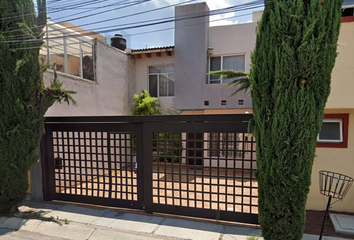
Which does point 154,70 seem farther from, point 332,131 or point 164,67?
point 332,131

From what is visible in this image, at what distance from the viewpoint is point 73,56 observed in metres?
7.80

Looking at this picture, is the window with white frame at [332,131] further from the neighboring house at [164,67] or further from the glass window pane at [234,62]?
the glass window pane at [234,62]

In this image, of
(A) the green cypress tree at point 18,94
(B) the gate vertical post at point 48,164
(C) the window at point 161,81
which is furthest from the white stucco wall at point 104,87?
(A) the green cypress tree at point 18,94

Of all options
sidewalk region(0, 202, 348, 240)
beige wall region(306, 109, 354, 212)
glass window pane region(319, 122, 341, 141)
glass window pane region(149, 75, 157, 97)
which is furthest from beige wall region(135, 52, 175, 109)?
beige wall region(306, 109, 354, 212)

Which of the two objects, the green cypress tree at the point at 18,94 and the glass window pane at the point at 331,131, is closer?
the green cypress tree at the point at 18,94

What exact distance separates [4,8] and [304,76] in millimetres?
5753

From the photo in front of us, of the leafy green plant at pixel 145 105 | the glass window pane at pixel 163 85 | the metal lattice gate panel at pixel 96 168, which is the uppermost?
the glass window pane at pixel 163 85

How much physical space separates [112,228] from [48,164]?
272 centimetres

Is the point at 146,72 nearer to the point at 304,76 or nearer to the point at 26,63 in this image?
the point at 26,63

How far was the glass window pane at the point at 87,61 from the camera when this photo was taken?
8250mm

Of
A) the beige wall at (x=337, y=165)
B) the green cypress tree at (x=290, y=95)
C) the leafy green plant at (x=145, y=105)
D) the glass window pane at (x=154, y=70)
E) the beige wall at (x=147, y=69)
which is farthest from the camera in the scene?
the glass window pane at (x=154, y=70)

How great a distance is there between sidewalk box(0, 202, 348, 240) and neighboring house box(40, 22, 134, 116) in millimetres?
3305

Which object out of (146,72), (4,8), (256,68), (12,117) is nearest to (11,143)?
(12,117)

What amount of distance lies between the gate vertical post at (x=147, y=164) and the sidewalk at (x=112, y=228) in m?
0.30
